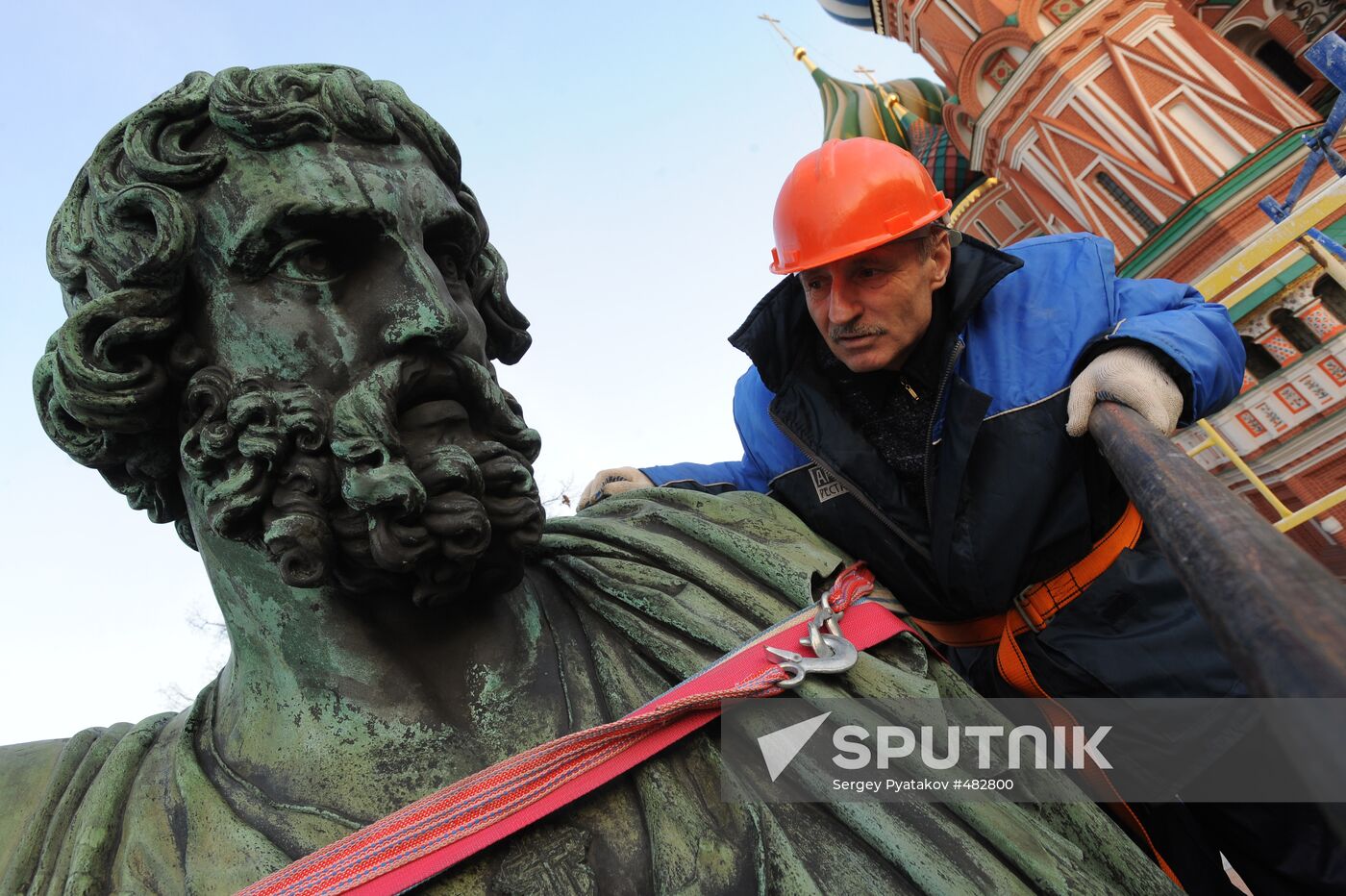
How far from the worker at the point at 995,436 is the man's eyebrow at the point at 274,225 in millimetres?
1122

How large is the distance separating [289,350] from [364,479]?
0.32 m

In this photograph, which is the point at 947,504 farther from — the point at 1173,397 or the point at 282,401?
the point at 282,401

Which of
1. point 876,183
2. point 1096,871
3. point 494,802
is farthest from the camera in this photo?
point 876,183

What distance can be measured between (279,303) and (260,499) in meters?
0.37

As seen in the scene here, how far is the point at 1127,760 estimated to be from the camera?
8.26 feet

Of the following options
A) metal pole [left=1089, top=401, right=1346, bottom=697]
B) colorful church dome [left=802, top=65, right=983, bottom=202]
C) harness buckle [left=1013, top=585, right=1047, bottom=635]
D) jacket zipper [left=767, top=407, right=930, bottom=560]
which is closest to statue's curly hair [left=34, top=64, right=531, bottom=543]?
jacket zipper [left=767, top=407, right=930, bottom=560]

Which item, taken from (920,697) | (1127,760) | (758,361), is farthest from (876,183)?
(1127,760)

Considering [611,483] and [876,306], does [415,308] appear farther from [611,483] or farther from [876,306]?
[876,306]

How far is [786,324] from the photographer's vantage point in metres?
2.73

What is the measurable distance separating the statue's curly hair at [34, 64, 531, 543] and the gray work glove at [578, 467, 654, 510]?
41.8 inches

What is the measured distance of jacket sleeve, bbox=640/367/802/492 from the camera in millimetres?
2711

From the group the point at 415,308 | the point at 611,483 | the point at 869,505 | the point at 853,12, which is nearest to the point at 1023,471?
the point at 869,505

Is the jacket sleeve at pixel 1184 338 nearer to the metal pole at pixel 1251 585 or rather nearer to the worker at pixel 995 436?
the worker at pixel 995 436

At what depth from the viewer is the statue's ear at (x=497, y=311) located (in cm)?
231
